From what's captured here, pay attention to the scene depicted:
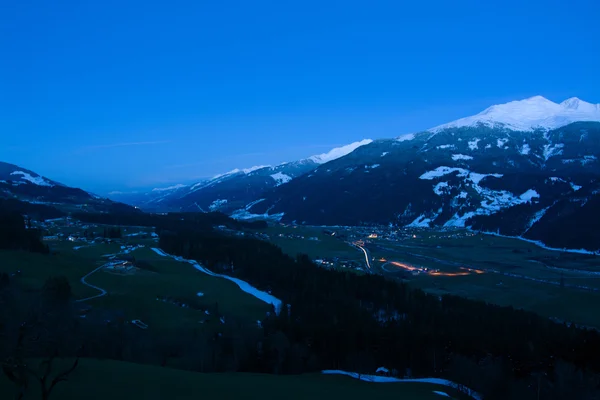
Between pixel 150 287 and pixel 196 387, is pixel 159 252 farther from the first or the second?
pixel 196 387

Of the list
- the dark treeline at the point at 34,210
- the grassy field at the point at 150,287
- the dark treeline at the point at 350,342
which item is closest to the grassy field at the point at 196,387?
the dark treeline at the point at 350,342

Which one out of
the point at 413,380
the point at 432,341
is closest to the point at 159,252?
the point at 432,341

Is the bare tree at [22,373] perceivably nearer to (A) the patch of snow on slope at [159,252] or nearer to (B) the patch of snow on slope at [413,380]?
(B) the patch of snow on slope at [413,380]

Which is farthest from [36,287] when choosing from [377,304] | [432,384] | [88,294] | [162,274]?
[432,384]

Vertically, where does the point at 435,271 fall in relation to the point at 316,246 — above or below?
below

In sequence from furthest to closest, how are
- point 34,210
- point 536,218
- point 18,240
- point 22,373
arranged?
point 536,218, point 34,210, point 18,240, point 22,373

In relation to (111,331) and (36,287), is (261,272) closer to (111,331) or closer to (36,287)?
(36,287)

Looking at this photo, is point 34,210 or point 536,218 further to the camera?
point 536,218
